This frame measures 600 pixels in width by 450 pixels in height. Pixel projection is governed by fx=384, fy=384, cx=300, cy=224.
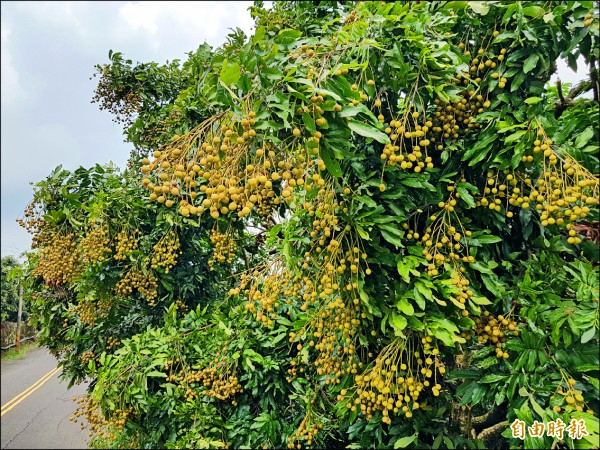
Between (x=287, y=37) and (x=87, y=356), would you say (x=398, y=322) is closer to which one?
(x=287, y=37)

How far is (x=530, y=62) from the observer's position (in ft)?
4.56

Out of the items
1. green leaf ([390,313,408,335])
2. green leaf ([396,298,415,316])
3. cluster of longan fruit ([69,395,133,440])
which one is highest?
green leaf ([396,298,415,316])

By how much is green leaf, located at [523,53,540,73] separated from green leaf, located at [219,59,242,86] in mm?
1058

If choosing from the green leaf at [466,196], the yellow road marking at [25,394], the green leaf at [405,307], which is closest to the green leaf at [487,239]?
the green leaf at [466,196]

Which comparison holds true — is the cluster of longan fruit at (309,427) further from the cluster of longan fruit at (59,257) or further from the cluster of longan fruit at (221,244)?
the cluster of longan fruit at (59,257)

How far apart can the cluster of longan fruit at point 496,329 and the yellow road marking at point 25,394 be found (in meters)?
7.58

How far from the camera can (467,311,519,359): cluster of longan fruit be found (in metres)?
1.44

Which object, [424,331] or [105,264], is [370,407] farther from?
[105,264]

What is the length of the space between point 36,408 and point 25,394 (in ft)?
3.39

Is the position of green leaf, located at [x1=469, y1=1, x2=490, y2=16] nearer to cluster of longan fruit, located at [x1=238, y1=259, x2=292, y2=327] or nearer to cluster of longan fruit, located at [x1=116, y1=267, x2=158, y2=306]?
cluster of longan fruit, located at [x1=238, y1=259, x2=292, y2=327]

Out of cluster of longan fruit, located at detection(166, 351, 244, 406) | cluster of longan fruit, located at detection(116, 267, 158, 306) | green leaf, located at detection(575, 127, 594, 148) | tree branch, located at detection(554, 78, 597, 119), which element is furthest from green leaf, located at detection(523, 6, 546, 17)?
cluster of longan fruit, located at detection(116, 267, 158, 306)

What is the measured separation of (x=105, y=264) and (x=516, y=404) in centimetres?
296

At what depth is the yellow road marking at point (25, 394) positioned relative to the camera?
717 centimetres

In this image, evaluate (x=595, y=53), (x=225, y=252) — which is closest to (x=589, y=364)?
(x=595, y=53)
